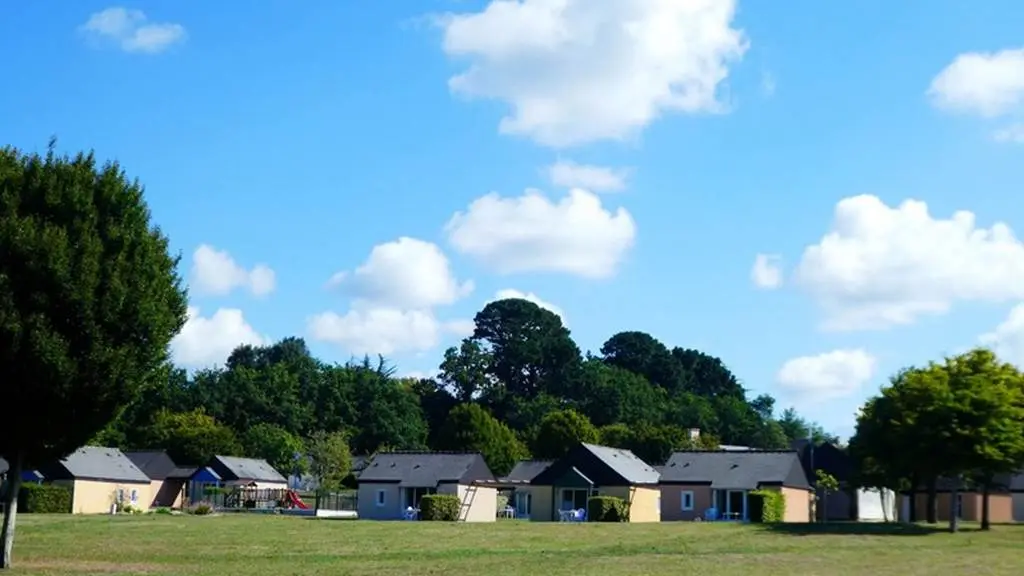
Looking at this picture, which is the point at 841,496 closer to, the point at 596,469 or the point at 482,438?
the point at 596,469

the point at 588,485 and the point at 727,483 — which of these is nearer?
the point at 727,483

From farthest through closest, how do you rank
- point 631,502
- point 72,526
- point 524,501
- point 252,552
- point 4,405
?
point 524,501 → point 631,502 → point 72,526 → point 252,552 → point 4,405

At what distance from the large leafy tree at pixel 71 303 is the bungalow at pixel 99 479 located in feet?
161

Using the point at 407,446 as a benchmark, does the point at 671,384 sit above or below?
above

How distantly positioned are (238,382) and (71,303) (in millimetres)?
86849

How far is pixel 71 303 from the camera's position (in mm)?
24047

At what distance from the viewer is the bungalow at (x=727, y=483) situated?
67.7m

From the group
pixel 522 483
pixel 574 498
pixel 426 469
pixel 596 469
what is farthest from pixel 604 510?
pixel 522 483

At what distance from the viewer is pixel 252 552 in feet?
107

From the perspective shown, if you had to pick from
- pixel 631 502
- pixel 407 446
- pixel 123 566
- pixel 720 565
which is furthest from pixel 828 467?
pixel 123 566

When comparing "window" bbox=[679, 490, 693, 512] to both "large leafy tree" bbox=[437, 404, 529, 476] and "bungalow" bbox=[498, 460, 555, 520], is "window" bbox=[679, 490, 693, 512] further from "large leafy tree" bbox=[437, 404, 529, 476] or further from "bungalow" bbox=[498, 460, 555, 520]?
"large leafy tree" bbox=[437, 404, 529, 476]

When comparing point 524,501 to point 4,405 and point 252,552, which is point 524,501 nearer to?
point 252,552

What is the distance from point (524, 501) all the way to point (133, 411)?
1723 inches

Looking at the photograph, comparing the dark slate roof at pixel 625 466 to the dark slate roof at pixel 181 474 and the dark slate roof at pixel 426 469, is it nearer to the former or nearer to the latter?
the dark slate roof at pixel 426 469
